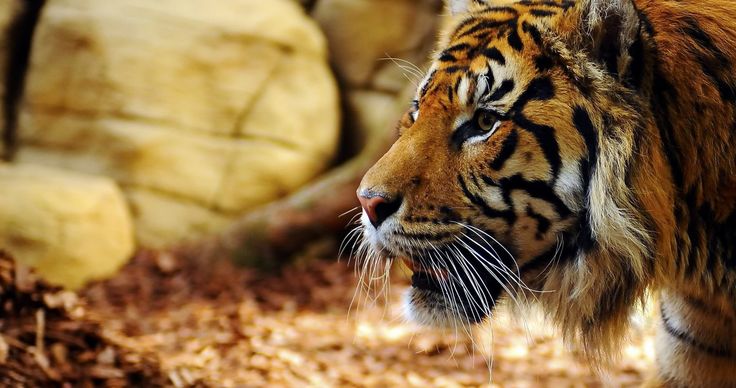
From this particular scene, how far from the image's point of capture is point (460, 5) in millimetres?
2590

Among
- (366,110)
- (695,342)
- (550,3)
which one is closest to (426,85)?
(550,3)

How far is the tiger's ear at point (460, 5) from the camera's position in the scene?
2.55 metres

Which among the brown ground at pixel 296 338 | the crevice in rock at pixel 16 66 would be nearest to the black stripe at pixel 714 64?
the brown ground at pixel 296 338

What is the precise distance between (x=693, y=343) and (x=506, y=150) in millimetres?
902

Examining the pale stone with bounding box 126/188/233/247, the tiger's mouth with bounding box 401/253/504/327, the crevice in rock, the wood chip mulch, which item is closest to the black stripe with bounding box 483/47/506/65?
the tiger's mouth with bounding box 401/253/504/327

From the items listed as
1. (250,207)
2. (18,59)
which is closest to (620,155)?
(250,207)

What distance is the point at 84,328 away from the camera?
2.85 metres

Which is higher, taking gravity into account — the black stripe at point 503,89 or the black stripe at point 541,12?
the black stripe at point 541,12

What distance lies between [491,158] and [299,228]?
143 inches

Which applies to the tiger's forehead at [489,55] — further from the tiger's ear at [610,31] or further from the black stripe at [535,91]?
the tiger's ear at [610,31]

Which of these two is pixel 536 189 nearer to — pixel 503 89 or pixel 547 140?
pixel 547 140

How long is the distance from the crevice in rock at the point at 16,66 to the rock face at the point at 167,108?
166 millimetres

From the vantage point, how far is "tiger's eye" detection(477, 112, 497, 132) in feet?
6.94

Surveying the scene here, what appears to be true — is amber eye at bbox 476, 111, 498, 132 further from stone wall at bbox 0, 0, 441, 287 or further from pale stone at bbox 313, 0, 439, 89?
pale stone at bbox 313, 0, 439, 89
